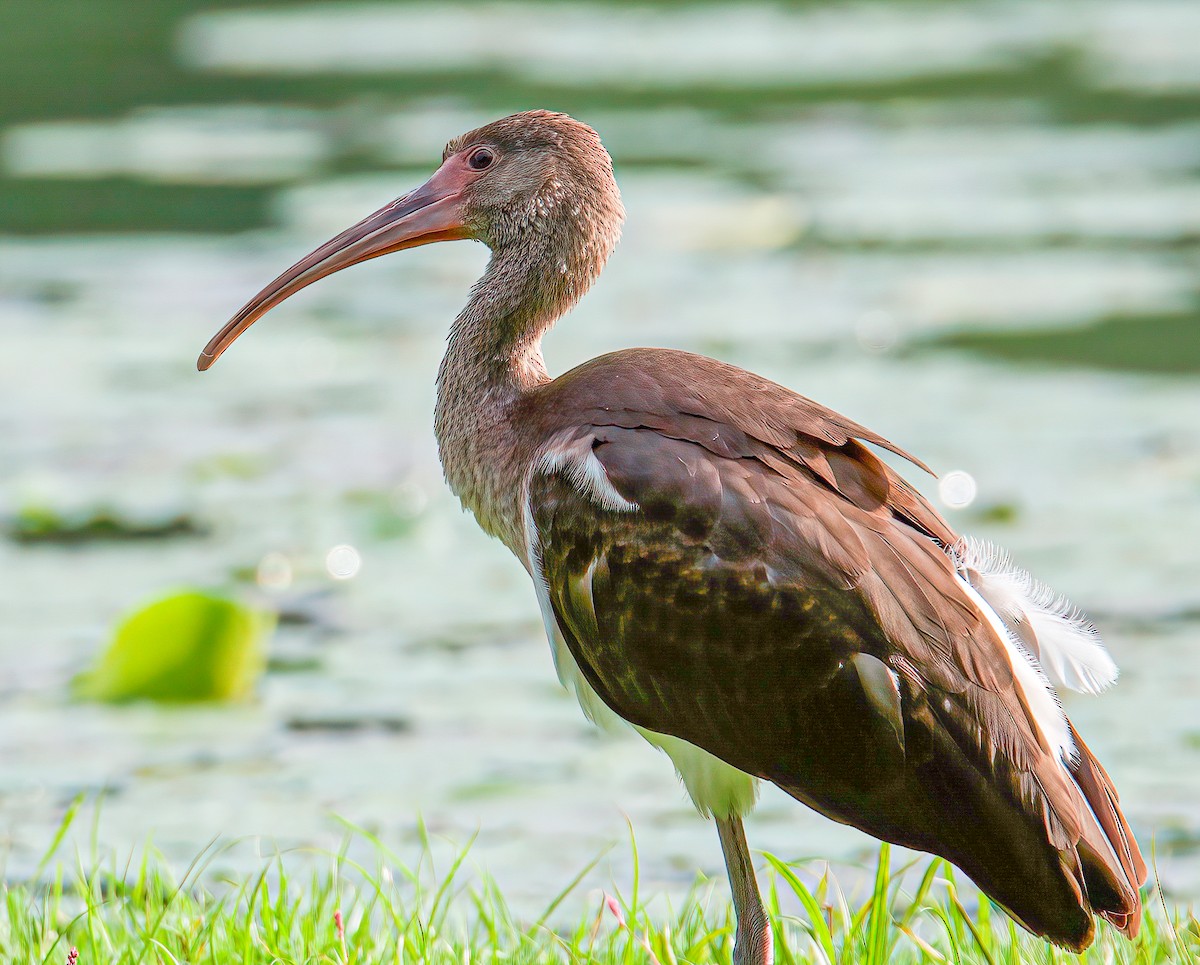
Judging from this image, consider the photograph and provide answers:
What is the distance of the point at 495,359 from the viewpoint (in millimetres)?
4148

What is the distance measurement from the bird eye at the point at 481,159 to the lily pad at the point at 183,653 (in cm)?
177

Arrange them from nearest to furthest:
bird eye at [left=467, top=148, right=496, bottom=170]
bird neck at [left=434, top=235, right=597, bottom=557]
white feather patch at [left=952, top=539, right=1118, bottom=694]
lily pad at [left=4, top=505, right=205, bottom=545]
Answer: white feather patch at [left=952, top=539, right=1118, bottom=694] → bird neck at [left=434, top=235, right=597, bottom=557] → bird eye at [left=467, top=148, right=496, bottom=170] → lily pad at [left=4, top=505, right=205, bottom=545]

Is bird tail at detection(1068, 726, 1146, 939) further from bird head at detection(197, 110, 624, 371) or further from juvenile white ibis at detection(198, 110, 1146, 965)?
bird head at detection(197, 110, 624, 371)

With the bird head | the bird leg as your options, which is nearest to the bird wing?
the bird leg

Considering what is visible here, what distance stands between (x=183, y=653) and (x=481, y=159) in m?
2.06

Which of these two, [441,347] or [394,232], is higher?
[441,347]

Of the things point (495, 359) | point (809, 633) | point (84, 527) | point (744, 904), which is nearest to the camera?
point (809, 633)

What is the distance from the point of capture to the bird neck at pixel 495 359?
13.2 feet

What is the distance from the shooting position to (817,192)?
1162cm

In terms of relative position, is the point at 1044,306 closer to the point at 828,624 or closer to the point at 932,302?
the point at 932,302

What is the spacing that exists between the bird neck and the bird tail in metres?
1.19

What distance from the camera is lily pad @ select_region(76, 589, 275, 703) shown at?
5.56 m

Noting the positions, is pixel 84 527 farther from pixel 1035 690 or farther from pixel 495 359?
pixel 1035 690

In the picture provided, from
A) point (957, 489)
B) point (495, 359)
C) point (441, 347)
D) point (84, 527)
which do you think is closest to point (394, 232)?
point (495, 359)
